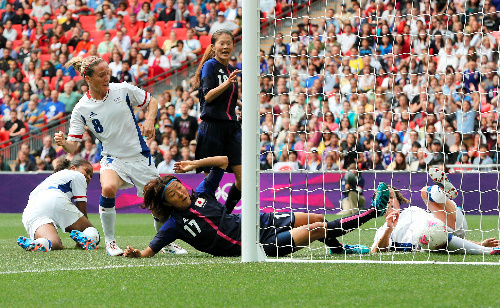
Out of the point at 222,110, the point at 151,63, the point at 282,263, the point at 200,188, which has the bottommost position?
the point at 282,263

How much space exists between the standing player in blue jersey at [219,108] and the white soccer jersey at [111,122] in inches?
28.4

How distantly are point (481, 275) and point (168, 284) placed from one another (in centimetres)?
203

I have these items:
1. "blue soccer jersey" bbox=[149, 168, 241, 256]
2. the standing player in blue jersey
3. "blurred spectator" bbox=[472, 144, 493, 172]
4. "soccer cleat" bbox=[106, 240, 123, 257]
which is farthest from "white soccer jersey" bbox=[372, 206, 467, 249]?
"blurred spectator" bbox=[472, 144, 493, 172]

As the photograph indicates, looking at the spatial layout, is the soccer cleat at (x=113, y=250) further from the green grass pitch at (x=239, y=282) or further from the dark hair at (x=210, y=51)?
the dark hair at (x=210, y=51)

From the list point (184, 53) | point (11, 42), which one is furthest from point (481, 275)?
point (11, 42)

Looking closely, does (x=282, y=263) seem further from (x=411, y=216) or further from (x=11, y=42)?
(x=11, y=42)

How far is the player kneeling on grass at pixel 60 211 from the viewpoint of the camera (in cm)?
796

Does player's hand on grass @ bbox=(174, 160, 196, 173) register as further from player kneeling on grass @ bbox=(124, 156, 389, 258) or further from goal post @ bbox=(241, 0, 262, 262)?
goal post @ bbox=(241, 0, 262, 262)

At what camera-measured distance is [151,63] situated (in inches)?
739

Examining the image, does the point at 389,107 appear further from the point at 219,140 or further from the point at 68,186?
the point at 68,186

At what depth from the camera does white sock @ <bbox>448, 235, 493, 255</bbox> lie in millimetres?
6488

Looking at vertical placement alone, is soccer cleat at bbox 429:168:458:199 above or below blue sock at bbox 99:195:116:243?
above

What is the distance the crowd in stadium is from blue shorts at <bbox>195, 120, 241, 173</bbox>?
0.32 meters

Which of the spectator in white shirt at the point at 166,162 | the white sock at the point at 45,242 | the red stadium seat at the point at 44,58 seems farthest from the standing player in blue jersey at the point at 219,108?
the red stadium seat at the point at 44,58
